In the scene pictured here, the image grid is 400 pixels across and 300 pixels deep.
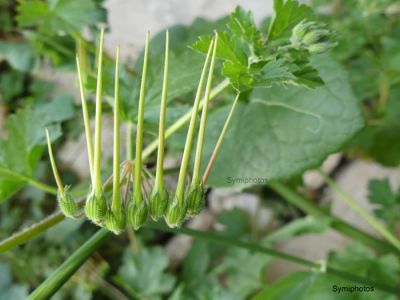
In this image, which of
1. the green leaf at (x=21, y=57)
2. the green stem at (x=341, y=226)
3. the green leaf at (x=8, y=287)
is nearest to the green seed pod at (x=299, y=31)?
the green stem at (x=341, y=226)

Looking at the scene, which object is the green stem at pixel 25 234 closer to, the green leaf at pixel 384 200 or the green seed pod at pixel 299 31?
the green seed pod at pixel 299 31

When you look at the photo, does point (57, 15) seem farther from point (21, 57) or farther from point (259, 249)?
point (259, 249)

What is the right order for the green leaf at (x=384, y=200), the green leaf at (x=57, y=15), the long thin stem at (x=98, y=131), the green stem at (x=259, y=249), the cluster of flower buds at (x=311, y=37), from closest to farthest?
1. the long thin stem at (x=98, y=131)
2. the cluster of flower buds at (x=311, y=37)
3. the green stem at (x=259, y=249)
4. the green leaf at (x=57, y=15)
5. the green leaf at (x=384, y=200)

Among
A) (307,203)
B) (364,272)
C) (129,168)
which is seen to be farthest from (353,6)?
(129,168)

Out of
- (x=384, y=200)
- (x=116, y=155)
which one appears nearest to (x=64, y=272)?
(x=116, y=155)

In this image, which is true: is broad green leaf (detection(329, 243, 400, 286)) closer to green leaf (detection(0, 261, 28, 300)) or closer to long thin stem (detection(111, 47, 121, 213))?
long thin stem (detection(111, 47, 121, 213))

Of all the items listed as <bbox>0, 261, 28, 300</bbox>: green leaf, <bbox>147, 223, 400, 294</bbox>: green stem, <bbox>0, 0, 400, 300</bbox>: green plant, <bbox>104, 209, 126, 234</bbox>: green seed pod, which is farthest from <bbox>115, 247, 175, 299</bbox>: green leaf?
<bbox>104, 209, 126, 234</bbox>: green seed pod
